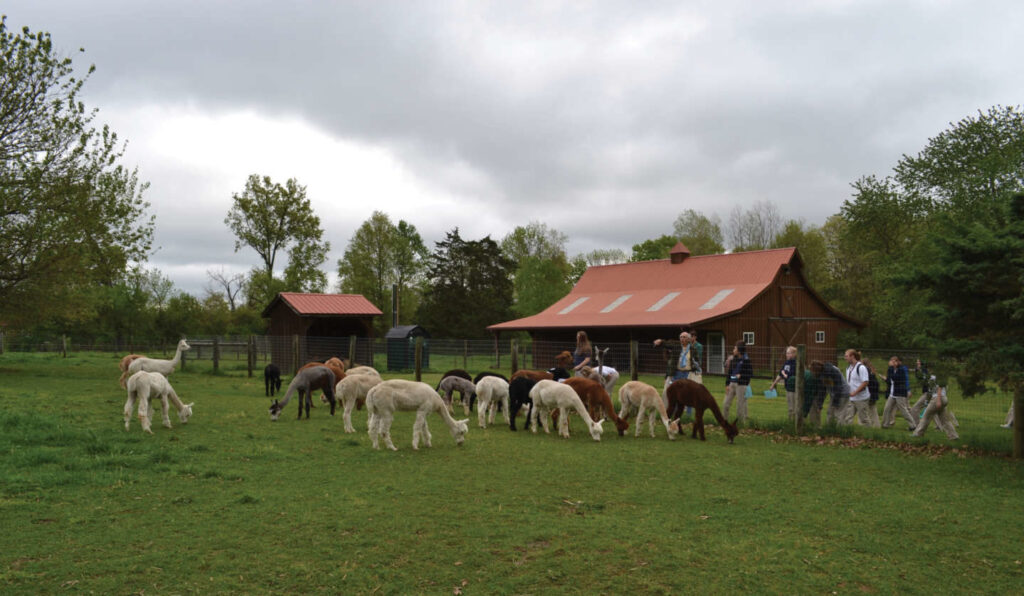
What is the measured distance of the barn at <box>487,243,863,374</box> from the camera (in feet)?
105

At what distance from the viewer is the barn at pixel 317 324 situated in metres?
29.3

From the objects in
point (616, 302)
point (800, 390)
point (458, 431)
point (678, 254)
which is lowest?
point (458, 431)

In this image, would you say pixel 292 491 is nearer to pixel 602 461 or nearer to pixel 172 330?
pixel 602 461

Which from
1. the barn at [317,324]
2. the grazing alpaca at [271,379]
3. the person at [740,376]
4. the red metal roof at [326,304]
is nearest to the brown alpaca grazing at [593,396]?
the person at [740,376]

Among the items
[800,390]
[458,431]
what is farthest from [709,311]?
[458,431]

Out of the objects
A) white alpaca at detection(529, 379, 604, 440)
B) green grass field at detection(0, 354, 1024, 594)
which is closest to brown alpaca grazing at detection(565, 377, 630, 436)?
white alpaca at detection(529, 379, 604, 440)

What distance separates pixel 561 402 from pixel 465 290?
2037 inches

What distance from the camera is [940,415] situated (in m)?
11.7

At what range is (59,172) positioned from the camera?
2430cm

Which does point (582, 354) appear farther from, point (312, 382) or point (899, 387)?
point (899, 387)

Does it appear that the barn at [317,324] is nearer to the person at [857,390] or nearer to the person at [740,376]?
the person at [740,376]

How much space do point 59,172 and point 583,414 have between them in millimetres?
22538

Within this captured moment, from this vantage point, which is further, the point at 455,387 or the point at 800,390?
the point at 455,387

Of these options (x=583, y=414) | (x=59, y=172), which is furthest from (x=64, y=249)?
(x=583, y=414)
